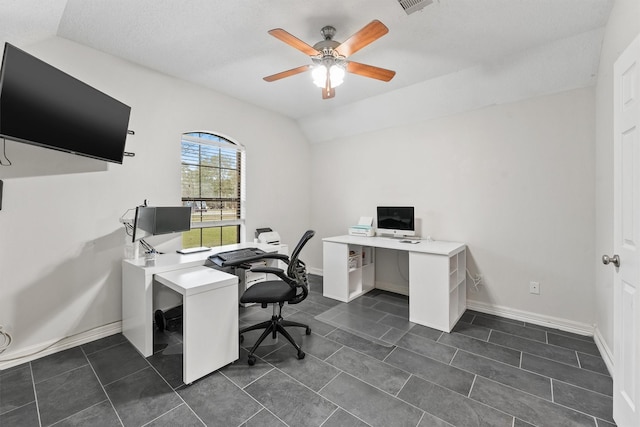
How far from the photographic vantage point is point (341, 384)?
72.9 inches

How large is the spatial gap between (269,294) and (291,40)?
Answer: 6.31ft

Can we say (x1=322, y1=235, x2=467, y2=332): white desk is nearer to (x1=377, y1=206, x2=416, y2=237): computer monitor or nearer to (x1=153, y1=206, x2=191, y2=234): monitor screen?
(x1=377, y1=206, x2=416, y2=237): computer monitor

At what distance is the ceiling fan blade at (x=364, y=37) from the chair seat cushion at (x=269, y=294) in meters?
1.92

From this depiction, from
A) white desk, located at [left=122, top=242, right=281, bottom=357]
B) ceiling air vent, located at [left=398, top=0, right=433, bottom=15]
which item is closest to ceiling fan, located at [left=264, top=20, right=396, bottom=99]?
ceiling air vent, located at [left=398, top=0, right=433, bottom=15]

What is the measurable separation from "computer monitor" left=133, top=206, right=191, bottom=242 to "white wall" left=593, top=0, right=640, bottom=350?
12.1ft

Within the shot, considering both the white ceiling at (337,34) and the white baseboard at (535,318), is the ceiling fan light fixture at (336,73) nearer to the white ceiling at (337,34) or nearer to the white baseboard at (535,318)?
the white ceiling at (337,34)

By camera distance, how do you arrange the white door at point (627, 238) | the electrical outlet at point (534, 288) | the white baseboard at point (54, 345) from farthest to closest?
the electrical outlet at point (534, 288) < the white baseboard at point (54, 345) < the white door at point (627, 238)

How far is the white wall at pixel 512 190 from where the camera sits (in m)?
2.57

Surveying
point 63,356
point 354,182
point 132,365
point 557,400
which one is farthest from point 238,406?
point 354,182

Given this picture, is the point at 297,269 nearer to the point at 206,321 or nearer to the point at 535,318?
the point at 206,321

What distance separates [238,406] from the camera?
1648 millimetres

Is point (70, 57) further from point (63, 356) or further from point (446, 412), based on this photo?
point (446, 412)

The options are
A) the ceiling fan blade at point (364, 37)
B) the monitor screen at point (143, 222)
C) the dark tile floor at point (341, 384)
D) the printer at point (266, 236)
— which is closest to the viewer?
the dark tile floor at point (341, 384)

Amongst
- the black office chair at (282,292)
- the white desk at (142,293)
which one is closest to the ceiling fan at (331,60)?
the black office chair at (282,292)
